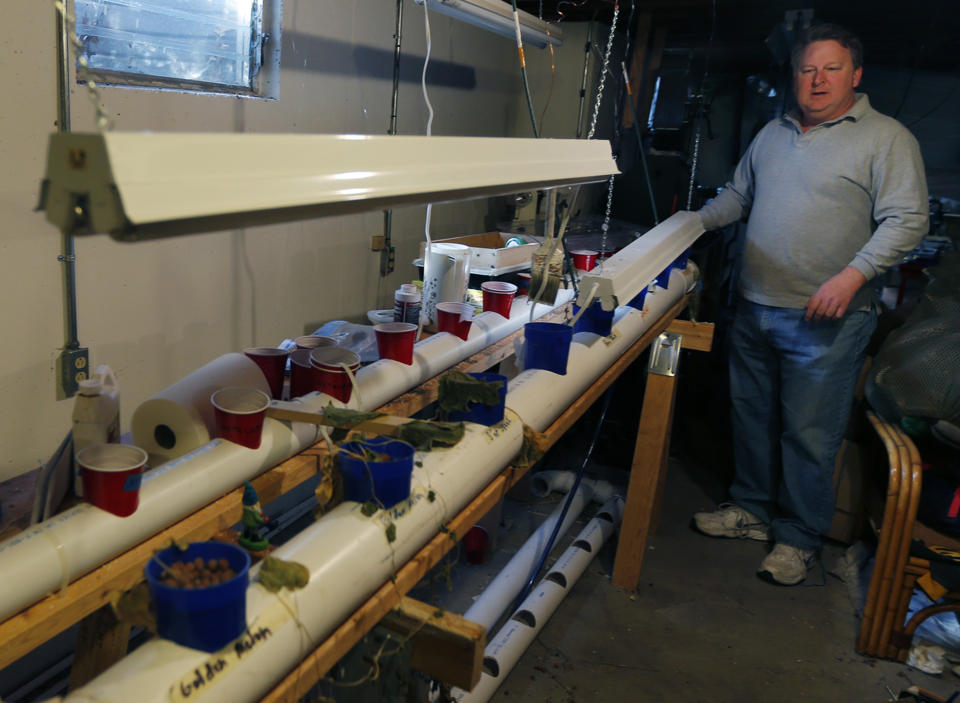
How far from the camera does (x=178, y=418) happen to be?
1.12m

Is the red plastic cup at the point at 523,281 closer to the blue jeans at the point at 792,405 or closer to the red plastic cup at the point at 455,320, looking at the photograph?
the red plastic cup at the point at 455,320

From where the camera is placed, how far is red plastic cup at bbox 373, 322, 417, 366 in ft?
4.80

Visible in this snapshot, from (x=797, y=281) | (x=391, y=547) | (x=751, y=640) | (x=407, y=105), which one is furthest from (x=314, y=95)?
(x=751, y=640)

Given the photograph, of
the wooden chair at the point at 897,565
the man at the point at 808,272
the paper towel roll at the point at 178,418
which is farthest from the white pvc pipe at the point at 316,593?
the man at the point at 808,272

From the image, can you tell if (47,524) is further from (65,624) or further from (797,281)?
(797,281)

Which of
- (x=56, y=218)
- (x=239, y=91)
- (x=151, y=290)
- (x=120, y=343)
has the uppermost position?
(x=239, y=91)

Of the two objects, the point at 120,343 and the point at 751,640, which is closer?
the point at 120,343

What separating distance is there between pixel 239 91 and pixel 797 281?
1983 millimetres

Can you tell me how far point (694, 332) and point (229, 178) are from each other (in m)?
1.98

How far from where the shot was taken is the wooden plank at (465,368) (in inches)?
56.0

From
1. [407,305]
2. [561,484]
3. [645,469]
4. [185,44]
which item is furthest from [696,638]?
[185,44]

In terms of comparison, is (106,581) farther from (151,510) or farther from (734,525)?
(734,525)

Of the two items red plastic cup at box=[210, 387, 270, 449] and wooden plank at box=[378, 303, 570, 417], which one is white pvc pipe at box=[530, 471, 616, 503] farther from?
red plastic cup at box=[210, 387, 270, 449]

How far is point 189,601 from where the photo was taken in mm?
700
